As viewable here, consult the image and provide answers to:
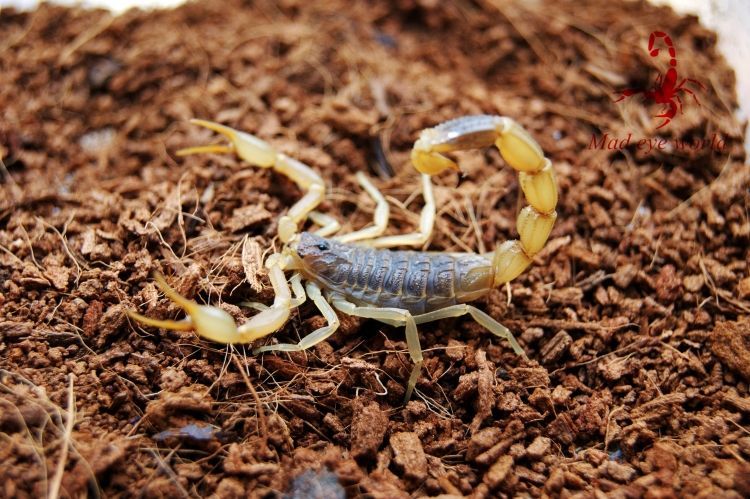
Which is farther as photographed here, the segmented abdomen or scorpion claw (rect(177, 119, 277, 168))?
scorpion claw (rect(177, 119, 277, 168))

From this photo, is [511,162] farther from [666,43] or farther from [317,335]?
[666,43]

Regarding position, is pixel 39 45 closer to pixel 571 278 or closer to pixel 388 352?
pixel 388 352

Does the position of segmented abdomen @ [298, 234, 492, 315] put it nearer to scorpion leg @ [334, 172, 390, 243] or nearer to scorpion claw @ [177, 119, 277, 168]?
scorpion leg @ [334, 172, 390, 243]

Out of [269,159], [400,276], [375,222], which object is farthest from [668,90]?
[269,159]

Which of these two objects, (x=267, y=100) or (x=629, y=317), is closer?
(x=629, y=317)

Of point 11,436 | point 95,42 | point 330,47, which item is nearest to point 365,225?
point 330,47

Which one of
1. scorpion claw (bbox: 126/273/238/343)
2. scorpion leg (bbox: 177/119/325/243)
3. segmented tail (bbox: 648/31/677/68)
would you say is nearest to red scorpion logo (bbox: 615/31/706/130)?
segmented tail (bbox: 648/31/677/68)
